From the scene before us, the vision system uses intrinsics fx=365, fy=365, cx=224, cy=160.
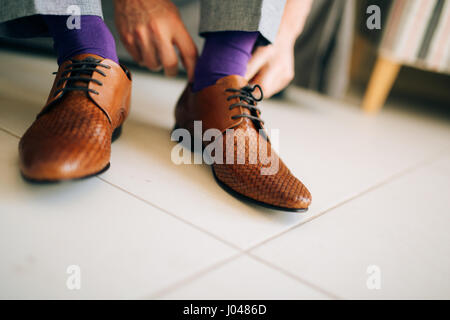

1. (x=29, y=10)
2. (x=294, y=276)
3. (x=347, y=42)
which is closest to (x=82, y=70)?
(x=29, y=10)

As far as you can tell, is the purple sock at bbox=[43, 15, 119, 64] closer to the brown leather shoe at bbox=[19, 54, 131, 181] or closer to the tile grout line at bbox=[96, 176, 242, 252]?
the brown leather shoe at bbox=[19, 54, 131, 181]

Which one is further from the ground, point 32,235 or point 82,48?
point 82,48

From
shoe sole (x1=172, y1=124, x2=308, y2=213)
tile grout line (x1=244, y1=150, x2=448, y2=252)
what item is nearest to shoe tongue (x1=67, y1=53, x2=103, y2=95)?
shoe sole (x1=172, y1=124, x2=308, y2=213)

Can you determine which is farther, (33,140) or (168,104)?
(168,104)

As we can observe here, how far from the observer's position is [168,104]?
1.06 meters

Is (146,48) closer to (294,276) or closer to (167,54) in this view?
(167,54)

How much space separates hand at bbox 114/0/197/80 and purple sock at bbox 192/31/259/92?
0.23 ft

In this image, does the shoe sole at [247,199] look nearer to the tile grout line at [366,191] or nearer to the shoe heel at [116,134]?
the tile grout line at [366,191]

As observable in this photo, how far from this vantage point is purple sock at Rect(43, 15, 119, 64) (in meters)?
0.61

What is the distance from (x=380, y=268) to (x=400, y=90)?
1738 millimetres

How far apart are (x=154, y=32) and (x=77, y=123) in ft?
1.00
